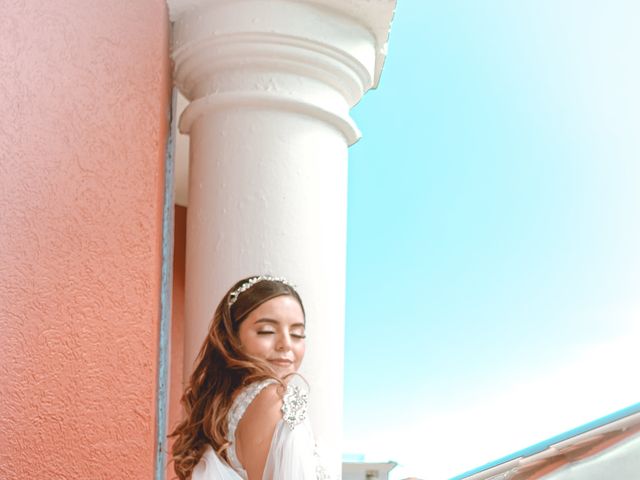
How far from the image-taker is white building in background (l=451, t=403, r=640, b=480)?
6.9 inches

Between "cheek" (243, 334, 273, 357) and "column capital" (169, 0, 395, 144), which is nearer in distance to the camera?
"cheek" (243, 334, 273, 357)

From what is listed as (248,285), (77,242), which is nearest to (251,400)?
(248,285)

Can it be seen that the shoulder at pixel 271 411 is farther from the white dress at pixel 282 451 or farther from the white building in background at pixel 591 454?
the white building in background at pixel 591 454

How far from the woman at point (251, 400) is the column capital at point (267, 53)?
0.44 meters

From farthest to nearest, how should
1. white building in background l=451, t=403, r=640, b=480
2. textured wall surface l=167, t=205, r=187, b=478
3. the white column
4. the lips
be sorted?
1. textured wall surface l=167, t=205, r=187, b=478
2. the white column
3. the lips
4. white building in background l=451, t=403, r=640, b=480

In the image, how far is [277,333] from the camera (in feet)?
4.62

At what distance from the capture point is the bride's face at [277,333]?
4.54 ft

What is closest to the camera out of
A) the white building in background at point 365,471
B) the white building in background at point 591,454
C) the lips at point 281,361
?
the white building in background at point 591,454

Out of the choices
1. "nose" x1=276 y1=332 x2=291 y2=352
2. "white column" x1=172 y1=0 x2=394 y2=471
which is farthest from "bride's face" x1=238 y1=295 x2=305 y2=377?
"white column" x1=172 y1=0 x2=394 y2=471

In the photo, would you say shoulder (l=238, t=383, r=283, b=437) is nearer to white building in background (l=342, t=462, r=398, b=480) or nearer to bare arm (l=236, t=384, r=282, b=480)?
bare arm (l=236, t=384, r=282, b=480)

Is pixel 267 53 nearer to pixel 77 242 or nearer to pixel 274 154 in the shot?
pixel 274 154

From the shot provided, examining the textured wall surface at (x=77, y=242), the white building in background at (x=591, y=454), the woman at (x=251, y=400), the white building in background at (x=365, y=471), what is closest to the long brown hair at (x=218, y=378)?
the woman at (x=251, y=400)

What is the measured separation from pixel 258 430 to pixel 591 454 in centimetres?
117

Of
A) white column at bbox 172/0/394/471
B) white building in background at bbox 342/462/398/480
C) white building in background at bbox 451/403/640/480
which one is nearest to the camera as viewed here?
white building in background at bbox 451/403/640/480
